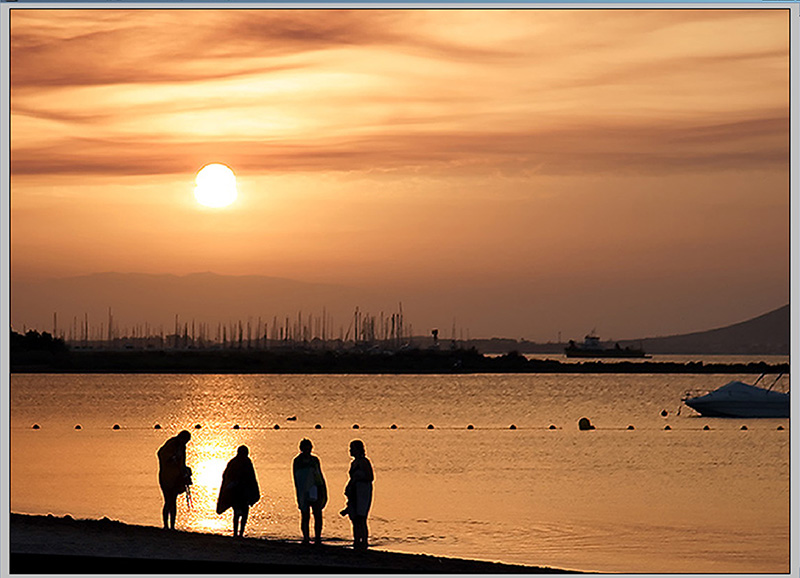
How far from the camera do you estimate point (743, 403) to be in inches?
2371

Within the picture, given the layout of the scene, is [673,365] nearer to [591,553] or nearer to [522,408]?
[522,408]

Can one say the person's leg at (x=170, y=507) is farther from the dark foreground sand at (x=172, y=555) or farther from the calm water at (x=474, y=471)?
the calm water at (x=474, y=471)

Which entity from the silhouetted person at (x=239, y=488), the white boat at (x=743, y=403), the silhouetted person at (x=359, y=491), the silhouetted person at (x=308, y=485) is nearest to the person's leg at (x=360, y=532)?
the silhouetted person at (x=359, y=491)

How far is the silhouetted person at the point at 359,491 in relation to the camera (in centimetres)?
1306

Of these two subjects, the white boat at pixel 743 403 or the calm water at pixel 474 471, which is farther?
the white boat at pixel 743 403

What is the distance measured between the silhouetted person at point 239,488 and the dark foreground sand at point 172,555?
0.51m

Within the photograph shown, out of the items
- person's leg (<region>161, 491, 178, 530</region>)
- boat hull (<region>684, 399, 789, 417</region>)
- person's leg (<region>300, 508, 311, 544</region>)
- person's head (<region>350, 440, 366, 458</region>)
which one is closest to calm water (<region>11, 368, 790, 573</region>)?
boat hull (<region>684, 399, 789, 417</region>)

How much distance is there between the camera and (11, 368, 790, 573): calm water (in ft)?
73.9

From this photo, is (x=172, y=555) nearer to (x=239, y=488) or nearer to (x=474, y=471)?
(x=239, y=488)

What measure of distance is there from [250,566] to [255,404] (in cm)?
7019

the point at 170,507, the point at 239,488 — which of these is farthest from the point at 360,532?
the point at 170,507

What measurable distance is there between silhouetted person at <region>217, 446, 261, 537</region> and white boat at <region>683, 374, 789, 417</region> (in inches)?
1900

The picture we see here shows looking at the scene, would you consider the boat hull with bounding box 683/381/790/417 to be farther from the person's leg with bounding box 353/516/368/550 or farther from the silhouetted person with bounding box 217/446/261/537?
the person's leg with bounding box 353/516/368/550

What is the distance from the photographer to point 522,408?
75.6 m
